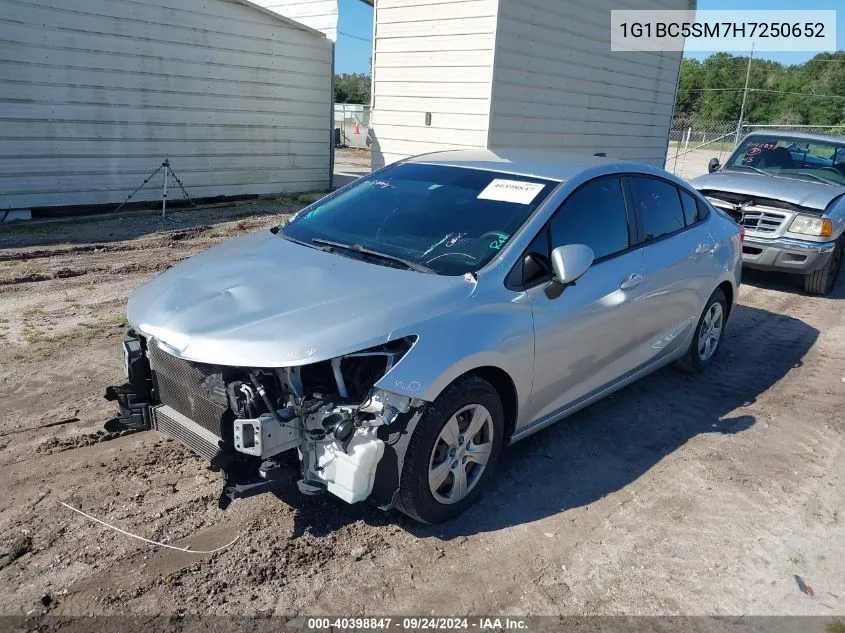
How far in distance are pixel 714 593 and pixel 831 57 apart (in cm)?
7194

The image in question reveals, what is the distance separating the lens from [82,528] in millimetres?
3180

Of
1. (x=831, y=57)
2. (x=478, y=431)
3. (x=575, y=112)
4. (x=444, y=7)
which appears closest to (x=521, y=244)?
(x=478, y=431)

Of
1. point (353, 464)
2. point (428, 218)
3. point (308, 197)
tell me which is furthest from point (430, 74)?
point (353, 464)

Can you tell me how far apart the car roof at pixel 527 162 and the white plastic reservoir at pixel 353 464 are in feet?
6.70

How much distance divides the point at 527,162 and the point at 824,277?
19.3 feet

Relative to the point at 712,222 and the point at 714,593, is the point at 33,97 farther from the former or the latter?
the point at 714,593

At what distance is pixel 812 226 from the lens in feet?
25.9

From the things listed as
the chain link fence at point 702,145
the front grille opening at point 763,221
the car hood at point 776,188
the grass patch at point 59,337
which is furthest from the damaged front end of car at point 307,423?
the chain link fence at point 702,145

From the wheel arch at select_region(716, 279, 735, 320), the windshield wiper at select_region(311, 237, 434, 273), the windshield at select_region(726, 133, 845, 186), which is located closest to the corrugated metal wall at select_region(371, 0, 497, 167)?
the windshield at select_region(726, 133, 845, 186)

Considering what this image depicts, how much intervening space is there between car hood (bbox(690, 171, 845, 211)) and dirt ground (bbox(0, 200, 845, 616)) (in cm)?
358

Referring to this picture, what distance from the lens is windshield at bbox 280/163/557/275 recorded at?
143 inches

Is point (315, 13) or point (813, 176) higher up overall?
point (315, 13)

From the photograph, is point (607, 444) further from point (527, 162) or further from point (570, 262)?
point (527, 162)

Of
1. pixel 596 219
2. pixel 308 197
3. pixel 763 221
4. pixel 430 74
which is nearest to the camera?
pixel 596 219
